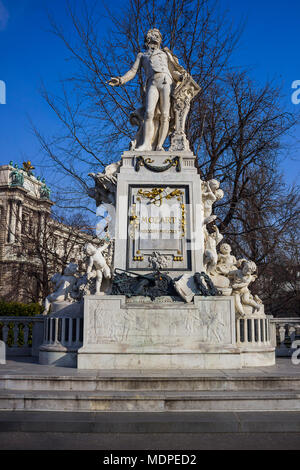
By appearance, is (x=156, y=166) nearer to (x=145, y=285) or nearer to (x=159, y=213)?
(x=159, y=213)

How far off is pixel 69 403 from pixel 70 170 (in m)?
14.4

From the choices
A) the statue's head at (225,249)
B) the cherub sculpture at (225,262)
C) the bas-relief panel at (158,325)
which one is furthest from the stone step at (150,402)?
the statue's head at (225,249)

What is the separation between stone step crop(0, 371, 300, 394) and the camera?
6090mm

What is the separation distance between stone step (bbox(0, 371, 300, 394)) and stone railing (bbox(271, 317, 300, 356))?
4012 millimetres

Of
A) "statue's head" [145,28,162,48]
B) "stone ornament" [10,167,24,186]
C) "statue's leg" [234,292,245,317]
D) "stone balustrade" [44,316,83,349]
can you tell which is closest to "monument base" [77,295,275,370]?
"stone balustrade" [44,316,83,349]

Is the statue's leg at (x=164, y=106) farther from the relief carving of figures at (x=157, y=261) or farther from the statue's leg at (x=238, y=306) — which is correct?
the statue's leg at (x=238, y=306)

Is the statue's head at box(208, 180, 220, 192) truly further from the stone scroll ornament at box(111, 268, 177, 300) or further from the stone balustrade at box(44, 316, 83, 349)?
the stone balustrade at box(44, 316, 83, 349)

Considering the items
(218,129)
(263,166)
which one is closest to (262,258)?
(263,166)

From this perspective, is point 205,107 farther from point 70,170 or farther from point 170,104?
point 170,104

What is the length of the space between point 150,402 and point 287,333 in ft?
19.4

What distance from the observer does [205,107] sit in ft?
61.4

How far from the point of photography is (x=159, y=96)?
10.1 metres

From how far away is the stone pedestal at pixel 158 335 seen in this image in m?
7.31

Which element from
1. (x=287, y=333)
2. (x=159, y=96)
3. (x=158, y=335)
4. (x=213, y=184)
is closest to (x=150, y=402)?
(x=158, y=335)
